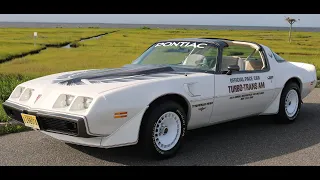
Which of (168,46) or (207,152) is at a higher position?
(168,46)

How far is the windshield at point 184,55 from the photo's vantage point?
227 inches

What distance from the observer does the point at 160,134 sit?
16.0 ft

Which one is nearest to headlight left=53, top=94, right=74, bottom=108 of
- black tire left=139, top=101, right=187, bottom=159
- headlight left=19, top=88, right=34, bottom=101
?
headlight left=19, top=88, right=34, bottom=101

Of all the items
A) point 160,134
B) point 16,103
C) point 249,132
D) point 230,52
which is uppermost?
point 230,52

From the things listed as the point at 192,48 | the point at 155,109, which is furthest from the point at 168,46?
the point at 155,109

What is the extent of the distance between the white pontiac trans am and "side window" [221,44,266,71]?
2cm

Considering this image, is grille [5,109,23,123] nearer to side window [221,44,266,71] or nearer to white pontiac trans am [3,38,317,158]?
white pontiac trans am [3,38,317,158]

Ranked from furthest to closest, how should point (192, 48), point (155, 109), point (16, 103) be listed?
1. point (192, 48)
2. point (16, 103)
3. point (155, 109)

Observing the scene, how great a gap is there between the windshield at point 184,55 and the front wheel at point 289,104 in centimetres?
169

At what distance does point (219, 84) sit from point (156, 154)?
136cm

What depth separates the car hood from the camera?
457cm
